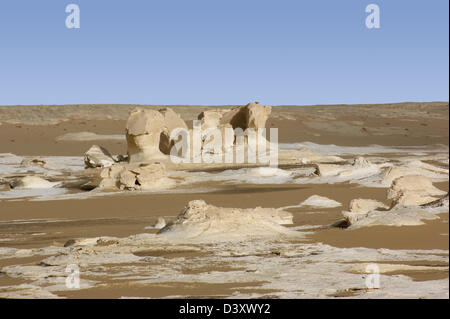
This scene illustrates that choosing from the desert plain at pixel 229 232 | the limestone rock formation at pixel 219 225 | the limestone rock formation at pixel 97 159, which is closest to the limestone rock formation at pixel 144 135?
the desert plain at pixel 229 232

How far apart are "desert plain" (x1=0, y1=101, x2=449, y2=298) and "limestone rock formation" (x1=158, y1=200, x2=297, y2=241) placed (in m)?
0.02

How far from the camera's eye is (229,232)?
415 inches

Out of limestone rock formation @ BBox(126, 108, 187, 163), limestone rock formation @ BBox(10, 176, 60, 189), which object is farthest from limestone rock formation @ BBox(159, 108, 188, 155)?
limestone rock formation @ BBox(10, 176, 60, 189)

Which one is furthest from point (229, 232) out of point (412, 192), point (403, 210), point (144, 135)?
point (144, 135)

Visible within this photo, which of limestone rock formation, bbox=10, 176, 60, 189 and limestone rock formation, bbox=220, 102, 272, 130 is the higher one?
limestone rock formation, bbox=220, 102, 272, 130

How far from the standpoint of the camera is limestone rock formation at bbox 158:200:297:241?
10.5 meters

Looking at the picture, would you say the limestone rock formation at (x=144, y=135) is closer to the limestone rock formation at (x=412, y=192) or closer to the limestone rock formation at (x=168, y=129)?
the limestone rock formation at (x=168, y=129)

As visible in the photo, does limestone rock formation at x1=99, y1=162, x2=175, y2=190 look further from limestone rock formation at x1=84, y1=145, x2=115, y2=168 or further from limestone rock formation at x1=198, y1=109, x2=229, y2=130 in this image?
limestone rock formation at x1=198, y1=109, x2=229, y2=130

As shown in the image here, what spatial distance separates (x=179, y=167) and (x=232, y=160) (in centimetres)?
222

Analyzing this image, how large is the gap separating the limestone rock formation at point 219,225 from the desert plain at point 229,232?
0.07ft

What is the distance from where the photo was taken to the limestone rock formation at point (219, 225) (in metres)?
10.5

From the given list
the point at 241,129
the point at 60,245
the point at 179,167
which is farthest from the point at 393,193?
the point at 241,129

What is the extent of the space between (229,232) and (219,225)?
204mm
